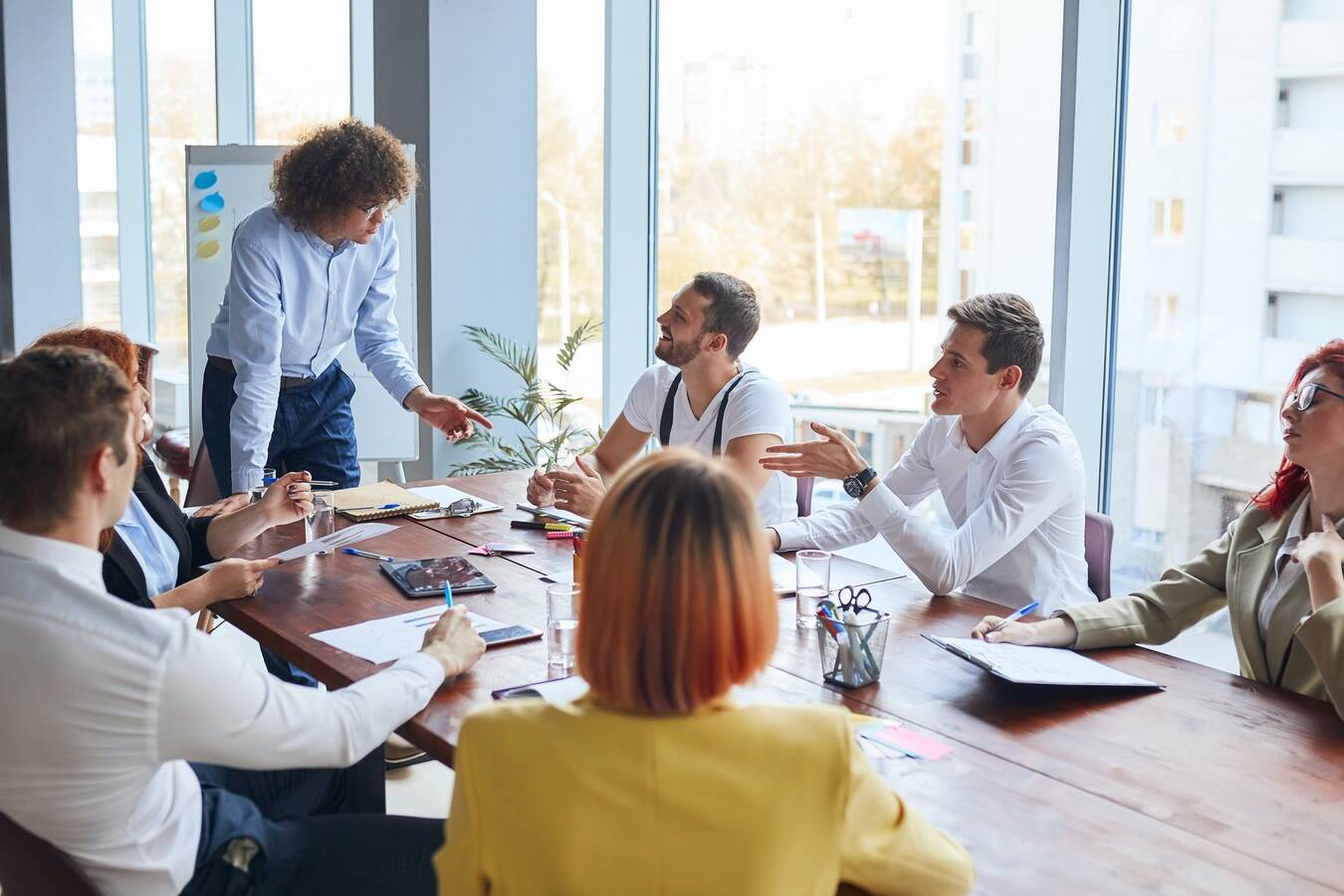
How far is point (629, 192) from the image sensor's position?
5633 mm

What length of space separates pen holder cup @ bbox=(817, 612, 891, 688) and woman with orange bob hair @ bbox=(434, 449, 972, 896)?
0.73 m

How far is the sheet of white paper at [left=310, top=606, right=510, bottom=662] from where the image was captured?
2.22 metres

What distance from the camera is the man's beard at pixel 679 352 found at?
3.58 metres

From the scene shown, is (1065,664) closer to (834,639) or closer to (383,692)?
(834,639)

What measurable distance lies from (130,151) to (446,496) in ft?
22.8

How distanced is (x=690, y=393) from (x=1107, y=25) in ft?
5.49

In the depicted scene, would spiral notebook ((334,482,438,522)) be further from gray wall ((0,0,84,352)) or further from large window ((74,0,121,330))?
large window ((74,0,121,330))

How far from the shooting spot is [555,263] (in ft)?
19.5

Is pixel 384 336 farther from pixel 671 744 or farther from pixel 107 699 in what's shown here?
pixel 671 744

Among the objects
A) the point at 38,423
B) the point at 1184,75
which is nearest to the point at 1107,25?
the point at 1184,75

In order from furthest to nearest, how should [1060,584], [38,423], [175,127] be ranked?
[175,127] → [1060,584] → [38,423]

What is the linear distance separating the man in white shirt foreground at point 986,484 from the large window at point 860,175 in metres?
1.17

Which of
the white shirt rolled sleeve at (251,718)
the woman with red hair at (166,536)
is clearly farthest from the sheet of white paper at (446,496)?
the white shirt rolled sleeve at (251,718)

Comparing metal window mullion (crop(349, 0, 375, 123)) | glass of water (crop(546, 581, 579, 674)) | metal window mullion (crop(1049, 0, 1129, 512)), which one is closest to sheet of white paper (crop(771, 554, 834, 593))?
glass of water (crop(546, 581, 579, 674))
